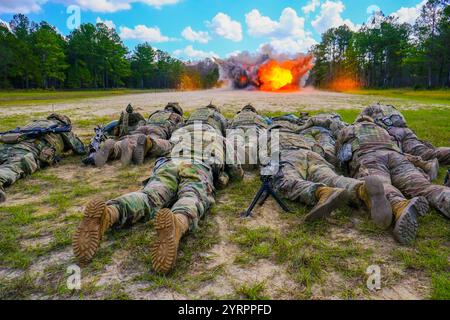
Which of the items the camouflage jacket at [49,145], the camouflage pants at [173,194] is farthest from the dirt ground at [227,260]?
the camouflage jacket at [49,145]

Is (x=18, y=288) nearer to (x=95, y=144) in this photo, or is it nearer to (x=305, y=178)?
(x=305, y=178)

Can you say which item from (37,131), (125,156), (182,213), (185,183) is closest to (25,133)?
(37,131)

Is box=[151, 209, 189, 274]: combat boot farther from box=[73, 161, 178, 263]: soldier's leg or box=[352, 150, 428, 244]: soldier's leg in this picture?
box=[352, 150, 428, 244]: soldier's leg

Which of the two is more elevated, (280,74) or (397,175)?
(280,74)

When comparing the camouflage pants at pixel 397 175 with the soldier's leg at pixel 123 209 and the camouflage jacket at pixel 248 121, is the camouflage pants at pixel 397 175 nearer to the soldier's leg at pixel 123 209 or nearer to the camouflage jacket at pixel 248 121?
the soldier's leg at pixel 123 209

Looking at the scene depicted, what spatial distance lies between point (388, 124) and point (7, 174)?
6.90 meters

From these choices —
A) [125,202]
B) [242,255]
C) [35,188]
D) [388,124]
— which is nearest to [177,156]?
[125,202]

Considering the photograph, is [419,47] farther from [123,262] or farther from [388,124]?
[123,262]

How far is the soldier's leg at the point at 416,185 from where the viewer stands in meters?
3.71

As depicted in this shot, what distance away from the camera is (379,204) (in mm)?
3395

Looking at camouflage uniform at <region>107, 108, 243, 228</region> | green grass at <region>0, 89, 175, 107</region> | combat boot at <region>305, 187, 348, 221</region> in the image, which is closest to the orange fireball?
green grass at <region>0, 89, 175, 107</region>

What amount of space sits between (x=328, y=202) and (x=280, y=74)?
3229 centimetres

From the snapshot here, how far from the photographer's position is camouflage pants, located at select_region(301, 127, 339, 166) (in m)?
5.69

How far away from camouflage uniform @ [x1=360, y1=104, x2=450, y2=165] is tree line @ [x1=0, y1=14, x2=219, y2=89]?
130ft
